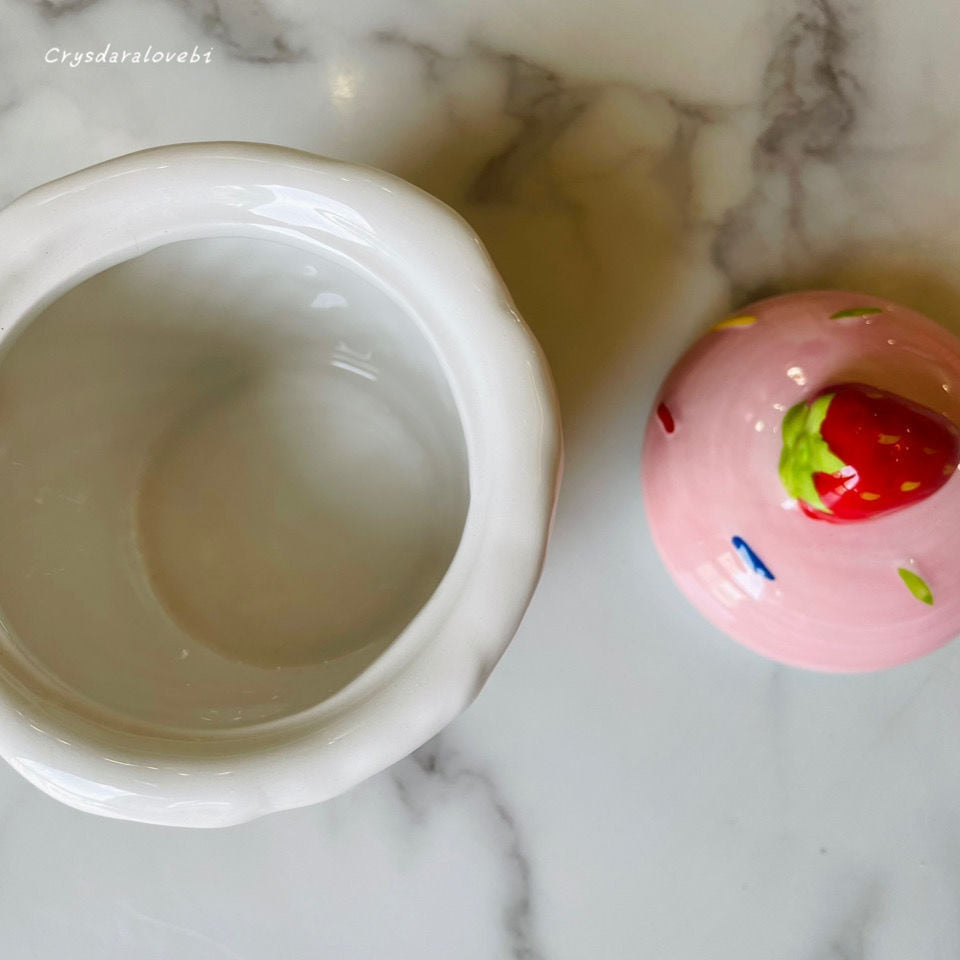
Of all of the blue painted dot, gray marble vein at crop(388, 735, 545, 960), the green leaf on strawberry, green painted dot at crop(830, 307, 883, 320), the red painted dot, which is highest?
green painted dot at crop(830, 307, 883, 320)

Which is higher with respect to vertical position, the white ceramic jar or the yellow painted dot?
the yellow painted dot

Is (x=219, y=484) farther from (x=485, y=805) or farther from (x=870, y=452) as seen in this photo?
(x=870, y=452)

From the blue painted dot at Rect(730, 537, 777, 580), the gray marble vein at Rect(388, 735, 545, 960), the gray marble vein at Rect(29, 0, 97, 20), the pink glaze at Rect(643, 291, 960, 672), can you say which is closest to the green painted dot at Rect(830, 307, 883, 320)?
the pink glaze at Rect(643, 291, 960, 672)

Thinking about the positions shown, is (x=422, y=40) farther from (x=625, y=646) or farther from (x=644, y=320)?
(x=625, y=646)

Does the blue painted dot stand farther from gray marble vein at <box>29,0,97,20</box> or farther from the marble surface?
gray marble vein at <box>29,0,97,20</box>

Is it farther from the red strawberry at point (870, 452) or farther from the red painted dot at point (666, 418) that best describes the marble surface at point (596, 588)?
the red strawberry at point (870, 452)

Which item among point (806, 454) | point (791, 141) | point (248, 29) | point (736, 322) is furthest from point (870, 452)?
point (248, 29)

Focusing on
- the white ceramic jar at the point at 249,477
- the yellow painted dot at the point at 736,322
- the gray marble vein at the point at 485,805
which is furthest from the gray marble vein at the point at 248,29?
the gray marble vein at the point at 485,805
